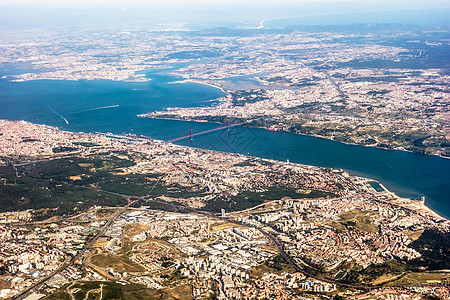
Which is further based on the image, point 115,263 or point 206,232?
point 206,232

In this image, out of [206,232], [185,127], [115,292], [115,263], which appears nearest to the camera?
[115,292]

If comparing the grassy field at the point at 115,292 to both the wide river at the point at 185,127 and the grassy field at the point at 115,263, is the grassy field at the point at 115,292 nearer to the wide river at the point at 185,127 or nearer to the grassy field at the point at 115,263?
the grassy field at the point at 115,263

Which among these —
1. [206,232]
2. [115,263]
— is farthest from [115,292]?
[206,232]

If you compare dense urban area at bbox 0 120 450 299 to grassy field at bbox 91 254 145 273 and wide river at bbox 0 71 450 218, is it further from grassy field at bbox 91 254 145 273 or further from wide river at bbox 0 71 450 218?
wide river at bbox 0 71 450 218

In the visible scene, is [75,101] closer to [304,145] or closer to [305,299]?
[304,145]

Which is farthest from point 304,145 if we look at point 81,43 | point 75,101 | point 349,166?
point 81,43

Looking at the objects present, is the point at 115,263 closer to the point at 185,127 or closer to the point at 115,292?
the point at 115,292

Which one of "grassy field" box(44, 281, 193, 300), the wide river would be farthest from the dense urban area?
the wide river
